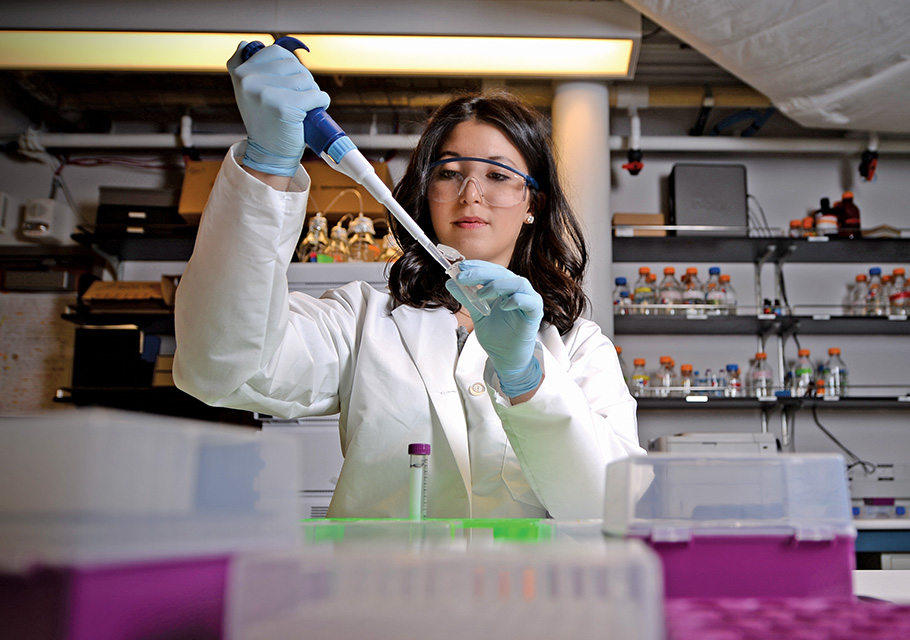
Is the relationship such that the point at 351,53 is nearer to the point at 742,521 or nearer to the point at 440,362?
the point at 440,362

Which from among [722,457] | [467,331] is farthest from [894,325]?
[722,457]

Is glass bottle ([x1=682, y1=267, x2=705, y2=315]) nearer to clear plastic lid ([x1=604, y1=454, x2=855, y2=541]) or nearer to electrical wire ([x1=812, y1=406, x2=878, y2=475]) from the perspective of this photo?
electrical wire ([x1=812, y1=406, x2=878, y2=475])

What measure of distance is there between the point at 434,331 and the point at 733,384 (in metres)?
2.24

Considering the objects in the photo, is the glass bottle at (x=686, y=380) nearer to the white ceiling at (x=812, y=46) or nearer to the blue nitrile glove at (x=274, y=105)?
the white ceiling at (x=812, y=46)

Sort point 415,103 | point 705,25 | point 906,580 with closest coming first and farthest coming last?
point 906,580 → point 705,25 → point 415,103

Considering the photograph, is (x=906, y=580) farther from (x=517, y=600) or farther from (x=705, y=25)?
(x=705, y=25)

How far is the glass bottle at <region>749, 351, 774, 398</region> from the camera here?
315cm

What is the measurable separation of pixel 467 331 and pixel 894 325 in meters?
2.74

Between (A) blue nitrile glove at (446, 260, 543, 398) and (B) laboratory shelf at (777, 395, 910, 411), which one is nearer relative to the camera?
(A) blue nitrile glove at (446, 260, 543, 398)

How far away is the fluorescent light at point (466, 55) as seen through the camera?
2797 mm

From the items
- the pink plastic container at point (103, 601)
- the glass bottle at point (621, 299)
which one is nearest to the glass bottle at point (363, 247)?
the glass bottle at point (621, 299)

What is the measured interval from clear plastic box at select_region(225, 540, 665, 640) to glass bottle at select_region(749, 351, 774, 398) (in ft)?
10.1

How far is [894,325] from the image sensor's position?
3.28 metres

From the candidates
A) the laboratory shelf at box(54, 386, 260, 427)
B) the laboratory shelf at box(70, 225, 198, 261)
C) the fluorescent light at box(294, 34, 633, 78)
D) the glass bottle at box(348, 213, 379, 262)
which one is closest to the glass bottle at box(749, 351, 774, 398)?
the fluorescent light at box(294, 34, 633, 78)
